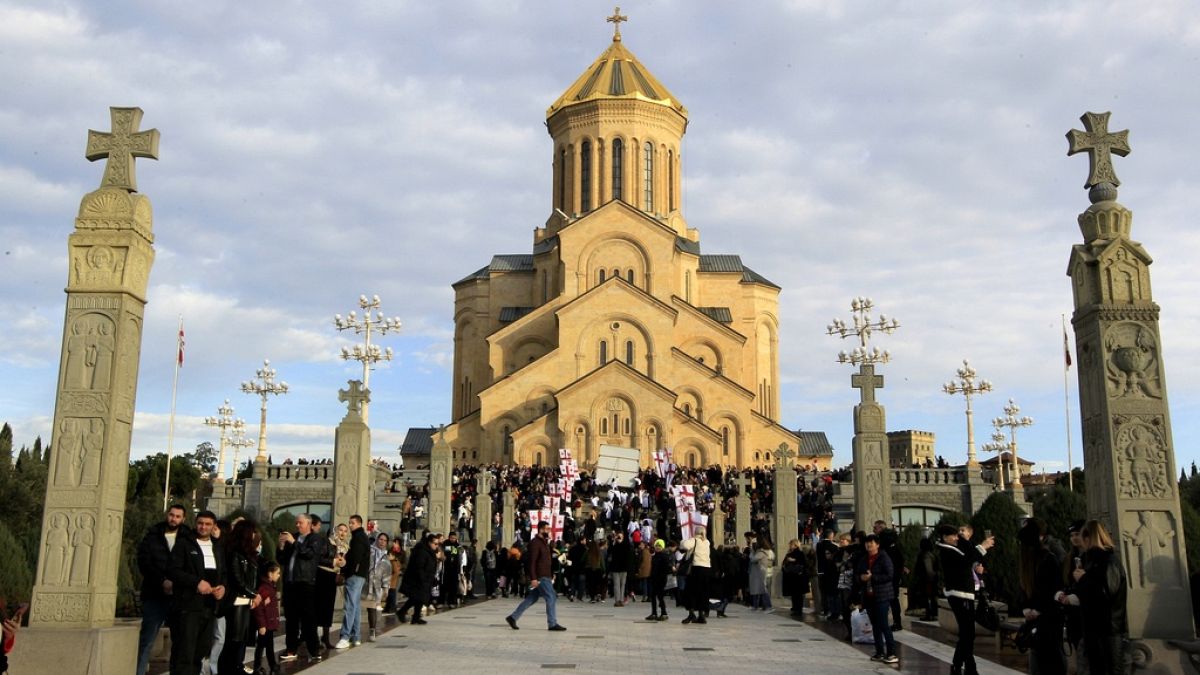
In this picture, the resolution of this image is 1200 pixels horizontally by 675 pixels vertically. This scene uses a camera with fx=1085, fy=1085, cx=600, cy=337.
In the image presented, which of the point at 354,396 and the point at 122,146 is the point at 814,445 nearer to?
the point at 354,396

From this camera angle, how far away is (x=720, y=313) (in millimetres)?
50594

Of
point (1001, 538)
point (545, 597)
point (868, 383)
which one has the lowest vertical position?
point (545, 597)

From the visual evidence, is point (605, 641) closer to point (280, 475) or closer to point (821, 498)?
point (821, 498)

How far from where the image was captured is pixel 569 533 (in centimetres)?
2608

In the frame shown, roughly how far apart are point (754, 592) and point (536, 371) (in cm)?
2650

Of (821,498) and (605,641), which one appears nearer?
(605,641)

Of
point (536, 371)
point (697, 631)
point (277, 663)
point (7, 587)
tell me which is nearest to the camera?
point (277, 663)

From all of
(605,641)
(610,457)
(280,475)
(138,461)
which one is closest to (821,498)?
(610,457)

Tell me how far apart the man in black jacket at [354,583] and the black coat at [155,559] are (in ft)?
12.5

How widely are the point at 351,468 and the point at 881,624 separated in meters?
8.35

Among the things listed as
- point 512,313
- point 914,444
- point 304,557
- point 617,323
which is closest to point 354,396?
point 304,557

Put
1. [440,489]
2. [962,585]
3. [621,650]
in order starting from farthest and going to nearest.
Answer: [440,489]
[621,650]
[962,585]

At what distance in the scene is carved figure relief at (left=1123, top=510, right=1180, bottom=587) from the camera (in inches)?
314

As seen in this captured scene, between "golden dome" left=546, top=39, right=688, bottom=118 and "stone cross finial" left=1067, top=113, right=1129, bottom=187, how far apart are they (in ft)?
135
